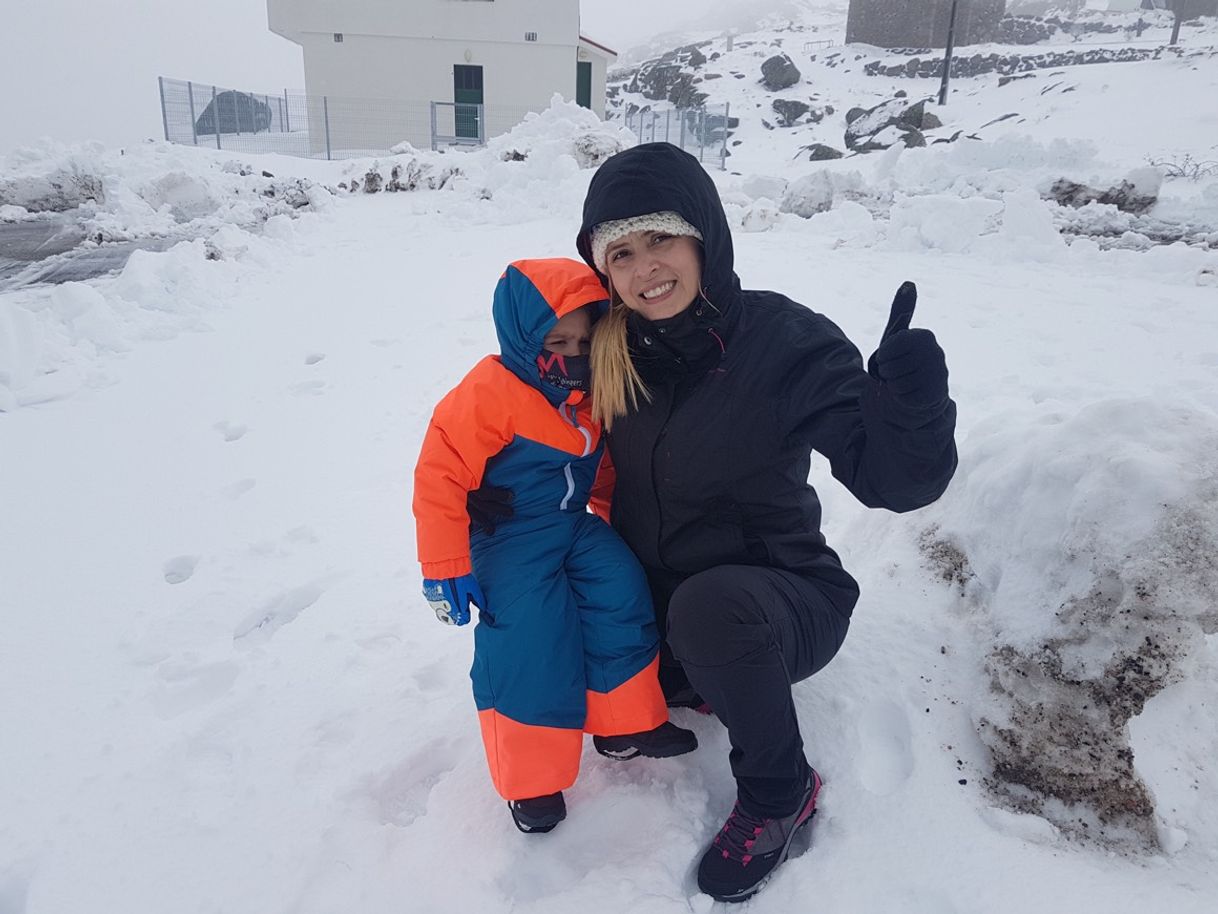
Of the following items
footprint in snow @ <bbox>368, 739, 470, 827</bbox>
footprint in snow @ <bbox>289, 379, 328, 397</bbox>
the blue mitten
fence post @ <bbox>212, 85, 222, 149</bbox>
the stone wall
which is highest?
the stone wall

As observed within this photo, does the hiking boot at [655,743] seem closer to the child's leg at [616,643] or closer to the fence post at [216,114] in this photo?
the child's leg at [616,643]

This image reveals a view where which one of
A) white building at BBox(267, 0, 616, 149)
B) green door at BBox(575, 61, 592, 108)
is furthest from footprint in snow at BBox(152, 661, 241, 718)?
green door at BBox(575, 61, 592, 108)

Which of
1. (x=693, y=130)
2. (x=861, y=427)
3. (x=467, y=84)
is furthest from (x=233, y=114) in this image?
(x=861, y=427)

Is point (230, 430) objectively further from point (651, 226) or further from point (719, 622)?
point (719, 622)

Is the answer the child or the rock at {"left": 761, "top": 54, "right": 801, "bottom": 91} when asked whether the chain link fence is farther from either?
the child

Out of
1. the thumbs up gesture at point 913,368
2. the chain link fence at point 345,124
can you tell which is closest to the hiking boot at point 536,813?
the thumbs up gesture at point 913,368

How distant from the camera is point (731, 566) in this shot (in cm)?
165

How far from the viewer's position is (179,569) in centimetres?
279

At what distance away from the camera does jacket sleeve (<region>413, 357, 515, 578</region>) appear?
1736 mm

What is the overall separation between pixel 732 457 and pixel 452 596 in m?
0.72

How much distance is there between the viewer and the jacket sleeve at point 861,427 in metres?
1.35

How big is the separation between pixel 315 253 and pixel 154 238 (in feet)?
10.9

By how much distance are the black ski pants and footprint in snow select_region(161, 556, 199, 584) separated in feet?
6.68

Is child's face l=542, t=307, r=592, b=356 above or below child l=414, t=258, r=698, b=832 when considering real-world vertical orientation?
above
